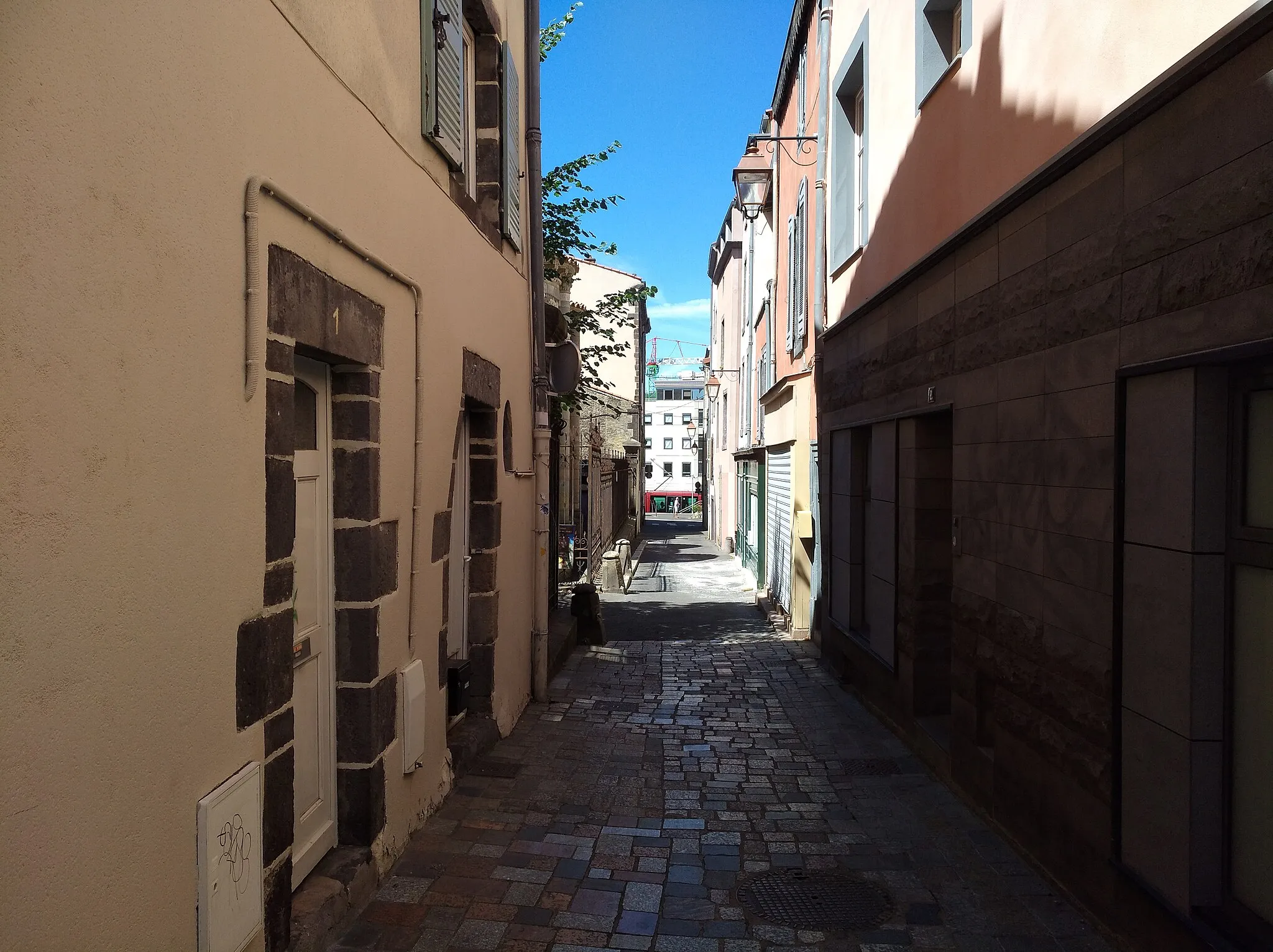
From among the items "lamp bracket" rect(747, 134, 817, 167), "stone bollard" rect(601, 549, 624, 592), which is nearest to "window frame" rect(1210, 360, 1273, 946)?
"lamp bracket" rect(747, 134, 817, 167)

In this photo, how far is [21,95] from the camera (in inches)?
71.8

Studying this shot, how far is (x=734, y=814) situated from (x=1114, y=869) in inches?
81.5

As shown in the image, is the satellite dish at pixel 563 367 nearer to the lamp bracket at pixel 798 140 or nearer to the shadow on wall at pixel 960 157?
the shadow on wall at pixel 960 157

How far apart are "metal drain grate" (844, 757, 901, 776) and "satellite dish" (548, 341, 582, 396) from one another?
4.11 m

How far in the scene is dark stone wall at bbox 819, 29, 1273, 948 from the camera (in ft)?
10.3

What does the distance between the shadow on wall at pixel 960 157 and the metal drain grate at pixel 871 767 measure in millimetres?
3402

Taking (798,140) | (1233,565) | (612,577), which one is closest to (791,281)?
(798,140)

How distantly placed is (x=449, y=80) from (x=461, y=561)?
295 cm

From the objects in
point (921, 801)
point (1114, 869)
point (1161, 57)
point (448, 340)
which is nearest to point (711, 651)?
point (921, 801)

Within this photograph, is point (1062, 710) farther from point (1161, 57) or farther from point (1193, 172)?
point (1161, 57)

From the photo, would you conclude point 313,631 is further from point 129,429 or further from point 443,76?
point 443,76

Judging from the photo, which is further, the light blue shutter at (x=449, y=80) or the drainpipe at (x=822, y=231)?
the drainpipe at (x=822, y=231)

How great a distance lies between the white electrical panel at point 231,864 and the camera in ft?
8.29

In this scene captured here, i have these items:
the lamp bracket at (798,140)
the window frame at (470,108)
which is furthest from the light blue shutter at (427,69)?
the lamp bracket at (798,140)
